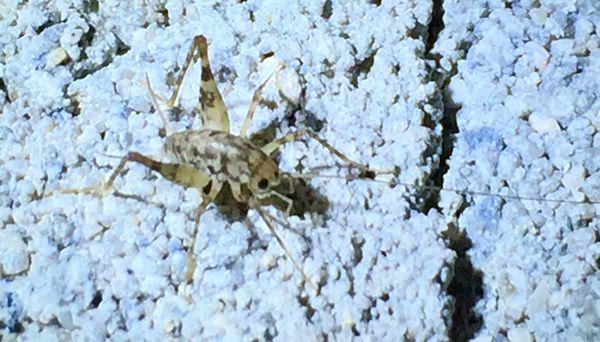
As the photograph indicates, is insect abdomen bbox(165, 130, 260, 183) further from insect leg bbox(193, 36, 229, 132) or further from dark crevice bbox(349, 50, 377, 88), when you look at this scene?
dark crevice bbox(349, 50, 377, 88)

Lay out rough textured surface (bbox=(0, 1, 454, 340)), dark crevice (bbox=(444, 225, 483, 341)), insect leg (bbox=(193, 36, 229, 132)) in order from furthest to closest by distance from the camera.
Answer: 1. insect leg (bbox=(193, 36, 229, 132))
2. dark crevice (bbox=(444, 225, 483, 341))
3. rough textured surface (bbox=(0, 1, 454, 340))

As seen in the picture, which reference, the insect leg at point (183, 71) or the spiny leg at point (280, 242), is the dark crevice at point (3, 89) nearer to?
the insect leg at point (183, 71)

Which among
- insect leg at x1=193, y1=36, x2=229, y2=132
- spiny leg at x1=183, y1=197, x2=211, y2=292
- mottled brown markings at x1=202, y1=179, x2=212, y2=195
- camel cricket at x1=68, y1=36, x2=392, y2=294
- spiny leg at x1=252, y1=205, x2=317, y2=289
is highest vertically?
insect leg at x1=193, y1=36, x2=229, y2=132

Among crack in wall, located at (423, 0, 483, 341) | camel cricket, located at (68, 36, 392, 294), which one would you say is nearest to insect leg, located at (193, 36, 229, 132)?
camel cricket, located at (68, 36, 392, 294)

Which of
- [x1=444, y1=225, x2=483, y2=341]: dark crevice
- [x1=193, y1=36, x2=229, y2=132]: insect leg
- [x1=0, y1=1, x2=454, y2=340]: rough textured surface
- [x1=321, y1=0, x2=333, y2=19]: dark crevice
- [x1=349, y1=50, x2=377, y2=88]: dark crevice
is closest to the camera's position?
[x1=0, y1=1, x2=454, y2=340]: rough textured surface

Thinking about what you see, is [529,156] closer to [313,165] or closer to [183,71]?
[313,165]

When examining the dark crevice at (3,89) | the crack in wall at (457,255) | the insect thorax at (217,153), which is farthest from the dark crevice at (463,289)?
the dark crevice at (3,89)
